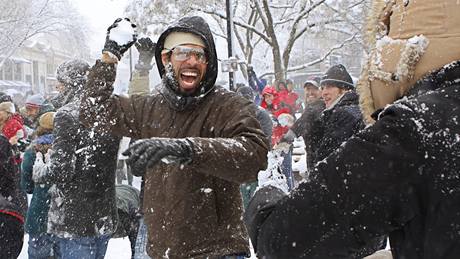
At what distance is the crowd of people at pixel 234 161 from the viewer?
1147mm

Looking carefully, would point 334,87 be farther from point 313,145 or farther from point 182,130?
point 182,130

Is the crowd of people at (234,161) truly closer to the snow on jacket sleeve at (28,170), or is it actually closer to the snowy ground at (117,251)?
the snow on jacket sleeve at (28,170)

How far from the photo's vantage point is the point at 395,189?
1.14 m

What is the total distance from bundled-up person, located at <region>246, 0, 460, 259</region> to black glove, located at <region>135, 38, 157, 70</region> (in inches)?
Result: 109

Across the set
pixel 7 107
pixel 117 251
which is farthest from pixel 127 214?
pixel 7 107

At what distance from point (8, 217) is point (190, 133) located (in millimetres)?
883

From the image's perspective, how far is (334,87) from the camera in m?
4.75

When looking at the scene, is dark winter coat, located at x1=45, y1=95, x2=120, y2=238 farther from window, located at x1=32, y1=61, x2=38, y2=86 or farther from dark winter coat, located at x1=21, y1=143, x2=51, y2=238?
window, located at x1=32, y1=61, x2=38, y2=86

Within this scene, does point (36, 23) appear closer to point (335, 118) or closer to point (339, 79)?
point (339, 79)

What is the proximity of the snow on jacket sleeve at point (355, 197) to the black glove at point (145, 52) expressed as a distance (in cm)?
281

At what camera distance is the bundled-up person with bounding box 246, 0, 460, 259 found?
1130 mm

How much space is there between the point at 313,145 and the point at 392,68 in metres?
3.21

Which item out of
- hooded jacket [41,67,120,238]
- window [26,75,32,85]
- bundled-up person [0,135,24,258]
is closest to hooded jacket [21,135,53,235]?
hooded jacket [41,67,120,238]

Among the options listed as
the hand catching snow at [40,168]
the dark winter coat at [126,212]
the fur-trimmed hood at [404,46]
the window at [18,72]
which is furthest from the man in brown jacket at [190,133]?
the window at [18,72]
